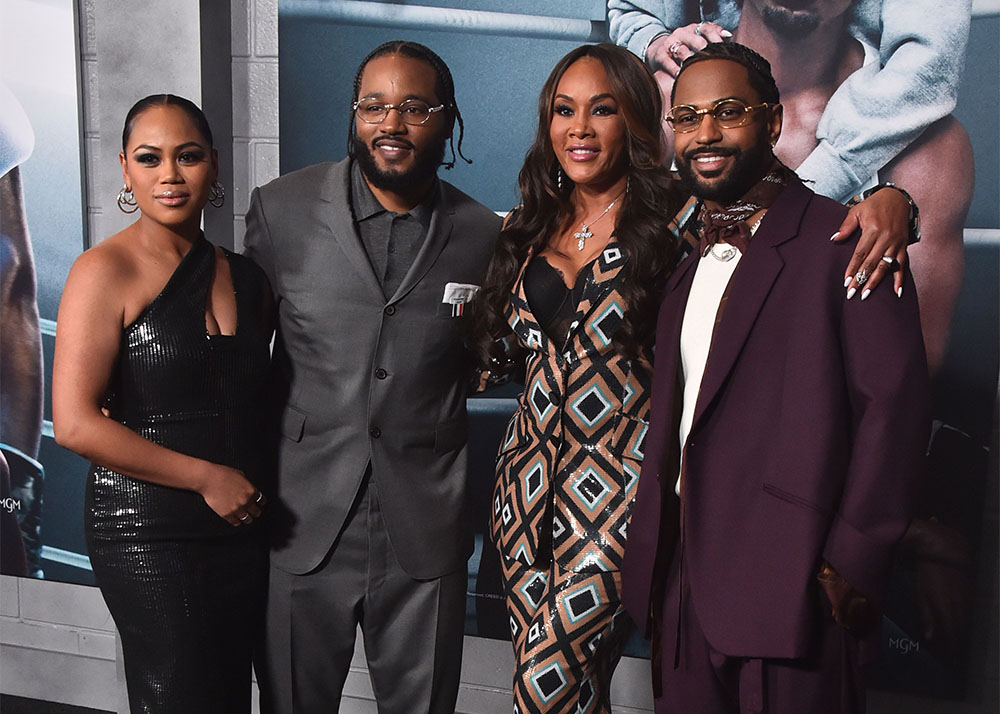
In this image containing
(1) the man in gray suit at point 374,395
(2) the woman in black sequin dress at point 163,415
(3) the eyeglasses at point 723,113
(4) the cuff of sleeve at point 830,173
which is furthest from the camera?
(4) the cuff of sleeve at point 830,173

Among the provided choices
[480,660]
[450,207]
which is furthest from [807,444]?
[480,660]

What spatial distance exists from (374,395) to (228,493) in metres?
0.35

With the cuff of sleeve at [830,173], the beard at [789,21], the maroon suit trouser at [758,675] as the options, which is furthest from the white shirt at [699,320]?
the beard at [789,21]

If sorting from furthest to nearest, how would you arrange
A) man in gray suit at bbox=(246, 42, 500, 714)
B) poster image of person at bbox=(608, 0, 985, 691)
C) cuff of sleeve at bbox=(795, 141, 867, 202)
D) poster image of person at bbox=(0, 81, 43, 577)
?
poster image of person at bbox=(0, 81, 43, 577)
cuff of sleeve at bbox=(795, 141, 867, 202)
poster image of person at bbox=(608, 0, 985, 691)
man in gray suit at bbox=(246, 42, 500, 714)

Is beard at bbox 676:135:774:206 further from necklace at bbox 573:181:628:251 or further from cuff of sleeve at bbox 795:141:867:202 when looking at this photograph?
cuff of sleeve at bbox 795:141:867:202

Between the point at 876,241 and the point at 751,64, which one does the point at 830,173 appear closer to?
the point at 751,64

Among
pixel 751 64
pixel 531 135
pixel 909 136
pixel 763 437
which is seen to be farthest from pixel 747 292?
pixel 531 135

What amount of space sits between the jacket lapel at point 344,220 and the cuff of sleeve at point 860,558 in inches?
39.6

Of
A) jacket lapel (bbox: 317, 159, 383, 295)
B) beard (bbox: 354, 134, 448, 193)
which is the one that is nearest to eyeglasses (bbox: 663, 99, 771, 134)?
beard (bbox: 354, 134, 448, 193)

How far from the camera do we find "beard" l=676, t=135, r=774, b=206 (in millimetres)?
1533

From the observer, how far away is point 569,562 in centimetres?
180

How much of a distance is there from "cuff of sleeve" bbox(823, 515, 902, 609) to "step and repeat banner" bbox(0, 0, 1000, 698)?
1.22 metres

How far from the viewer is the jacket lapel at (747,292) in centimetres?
148

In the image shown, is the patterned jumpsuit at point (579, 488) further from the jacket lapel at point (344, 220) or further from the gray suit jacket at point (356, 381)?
the jacket lapel at point (344, 220)
